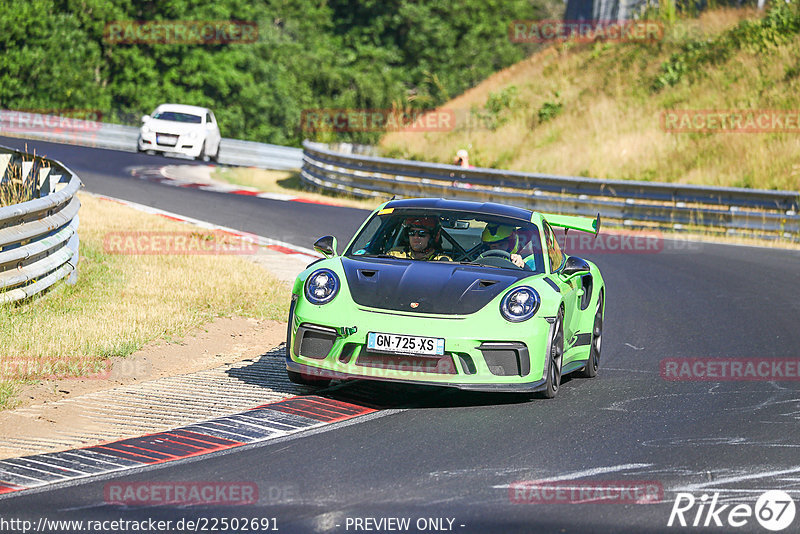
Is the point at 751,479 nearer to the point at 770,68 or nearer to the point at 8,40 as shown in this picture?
the point at 770,68

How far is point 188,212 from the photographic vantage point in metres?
20.5

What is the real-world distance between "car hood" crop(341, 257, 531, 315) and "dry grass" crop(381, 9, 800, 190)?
18.6m

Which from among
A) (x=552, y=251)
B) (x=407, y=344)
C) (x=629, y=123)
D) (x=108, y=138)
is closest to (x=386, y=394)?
(x=407, y=344)

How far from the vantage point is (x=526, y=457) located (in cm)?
640

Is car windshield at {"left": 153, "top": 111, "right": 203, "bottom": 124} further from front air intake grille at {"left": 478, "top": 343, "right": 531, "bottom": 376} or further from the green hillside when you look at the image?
front air intake grille at {"left": 478, "top": 343, "right": 531, "bottom": 376}

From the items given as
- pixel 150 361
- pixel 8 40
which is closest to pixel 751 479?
pixel 150 361

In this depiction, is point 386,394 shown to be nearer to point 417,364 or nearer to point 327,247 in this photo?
point 417,364

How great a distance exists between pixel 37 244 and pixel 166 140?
24.2m

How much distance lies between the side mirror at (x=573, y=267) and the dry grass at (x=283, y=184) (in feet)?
50.5

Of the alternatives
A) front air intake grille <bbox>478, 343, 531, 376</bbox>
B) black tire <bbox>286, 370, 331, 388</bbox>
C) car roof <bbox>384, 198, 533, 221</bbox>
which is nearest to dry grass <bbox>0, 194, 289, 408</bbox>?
black tire <bbox>286, 370, 331, 388</bbox>

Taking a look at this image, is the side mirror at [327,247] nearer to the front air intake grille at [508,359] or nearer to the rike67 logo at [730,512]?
the front air intake grille at [508,359]

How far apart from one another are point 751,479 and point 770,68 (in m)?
27.3

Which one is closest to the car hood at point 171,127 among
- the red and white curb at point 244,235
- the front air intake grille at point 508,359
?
the red and white curb at point 244,235

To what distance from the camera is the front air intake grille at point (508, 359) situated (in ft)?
24.6
